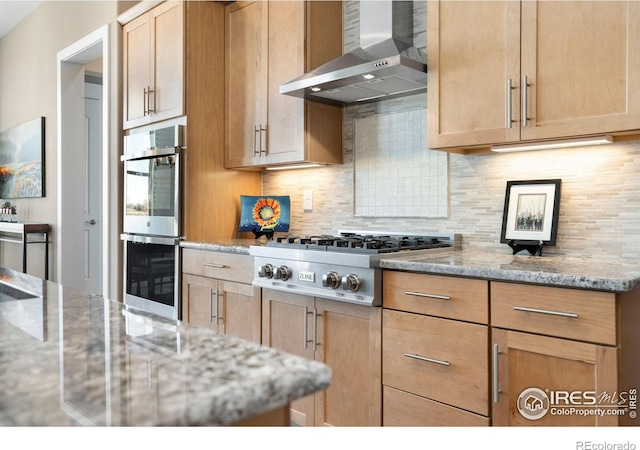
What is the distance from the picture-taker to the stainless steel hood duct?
2.43 metres

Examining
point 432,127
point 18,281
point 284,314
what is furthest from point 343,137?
point 18,281

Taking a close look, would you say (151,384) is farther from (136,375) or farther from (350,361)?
(350,361)

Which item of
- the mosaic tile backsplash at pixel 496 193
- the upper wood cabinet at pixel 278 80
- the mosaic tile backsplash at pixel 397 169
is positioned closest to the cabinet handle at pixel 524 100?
the mosaic tile backsplash at pixel 496 193

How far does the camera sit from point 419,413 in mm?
1979

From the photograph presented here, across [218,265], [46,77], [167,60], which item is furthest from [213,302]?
[46,77]

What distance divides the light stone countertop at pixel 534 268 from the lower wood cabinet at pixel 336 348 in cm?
30

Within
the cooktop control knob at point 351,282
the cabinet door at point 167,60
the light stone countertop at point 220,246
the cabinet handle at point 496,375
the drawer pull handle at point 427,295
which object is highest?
the cabinet door at point 167,60

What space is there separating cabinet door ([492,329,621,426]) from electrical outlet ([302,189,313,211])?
177 centimetres

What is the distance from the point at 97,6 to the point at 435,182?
3220 mm

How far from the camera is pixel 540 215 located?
7.48 ft

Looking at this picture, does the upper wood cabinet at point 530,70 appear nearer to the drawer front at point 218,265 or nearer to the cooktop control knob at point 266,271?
the cooktop control knob at point 266,271

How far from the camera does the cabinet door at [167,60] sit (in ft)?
10.9

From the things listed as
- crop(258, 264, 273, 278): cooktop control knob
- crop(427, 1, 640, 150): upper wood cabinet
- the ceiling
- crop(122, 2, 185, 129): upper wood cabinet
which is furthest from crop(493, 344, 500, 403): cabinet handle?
the ceiling
